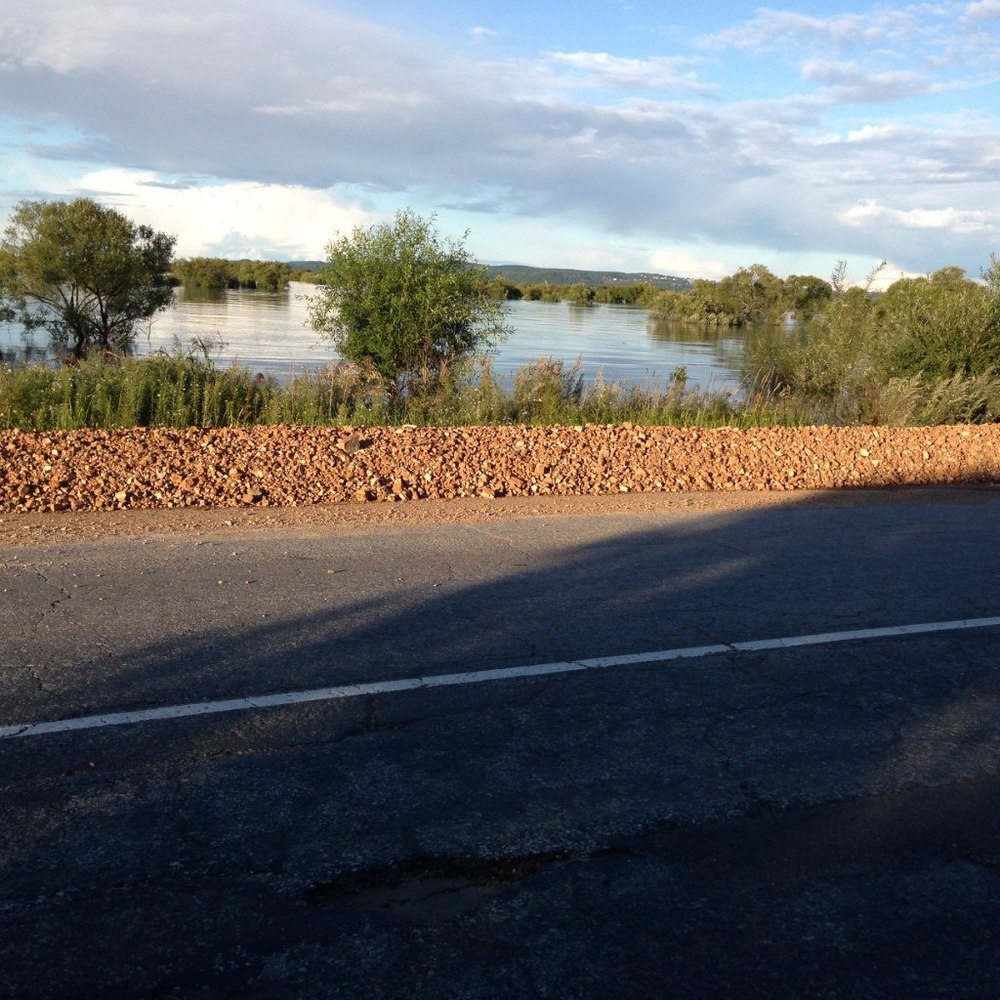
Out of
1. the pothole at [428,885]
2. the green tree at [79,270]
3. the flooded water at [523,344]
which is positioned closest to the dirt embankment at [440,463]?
the flooded water at [523,344]

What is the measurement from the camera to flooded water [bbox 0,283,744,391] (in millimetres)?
30355

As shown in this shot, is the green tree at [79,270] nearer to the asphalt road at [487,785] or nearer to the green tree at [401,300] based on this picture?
the green tree at [401,300]

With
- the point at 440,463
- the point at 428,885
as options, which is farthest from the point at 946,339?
the point at 428,885

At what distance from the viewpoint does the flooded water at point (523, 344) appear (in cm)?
3035

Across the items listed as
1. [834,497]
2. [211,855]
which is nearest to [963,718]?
[211,855]

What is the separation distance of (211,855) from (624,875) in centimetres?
138

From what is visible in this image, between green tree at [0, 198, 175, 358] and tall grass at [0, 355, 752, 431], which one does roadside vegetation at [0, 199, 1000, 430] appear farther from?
green tree at [0, 198, 175, 358]

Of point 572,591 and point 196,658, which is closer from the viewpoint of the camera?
point 196,658

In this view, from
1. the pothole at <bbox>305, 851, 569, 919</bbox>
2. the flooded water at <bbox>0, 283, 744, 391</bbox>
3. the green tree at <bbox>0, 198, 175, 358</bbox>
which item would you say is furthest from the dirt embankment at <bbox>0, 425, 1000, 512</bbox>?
the green tree at <bbox>0, 198, 175, 358</bbox>

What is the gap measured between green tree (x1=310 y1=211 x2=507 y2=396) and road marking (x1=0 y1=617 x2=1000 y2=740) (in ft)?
41.9

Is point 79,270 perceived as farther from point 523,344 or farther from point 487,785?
point 487,785

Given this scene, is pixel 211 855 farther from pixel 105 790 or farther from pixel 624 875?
pixel 624 875

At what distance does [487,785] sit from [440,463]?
265 inches

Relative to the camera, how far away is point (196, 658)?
537 cm
